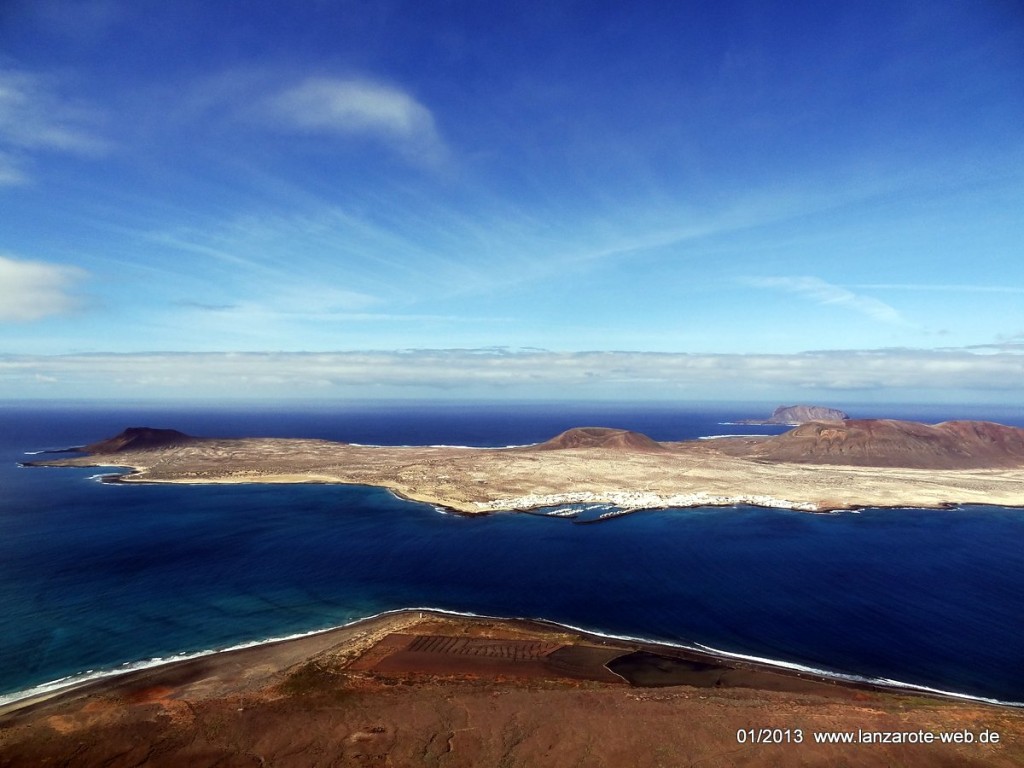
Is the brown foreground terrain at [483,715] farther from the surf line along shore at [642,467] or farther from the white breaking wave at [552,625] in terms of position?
the surf line along shore at [642,467]

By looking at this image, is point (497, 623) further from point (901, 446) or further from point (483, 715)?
point (901, 446)

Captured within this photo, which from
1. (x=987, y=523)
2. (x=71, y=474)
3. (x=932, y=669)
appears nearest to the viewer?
(x=932, y=669)

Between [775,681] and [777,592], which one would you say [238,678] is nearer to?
[775,681]

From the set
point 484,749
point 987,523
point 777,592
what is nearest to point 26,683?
point 484,749

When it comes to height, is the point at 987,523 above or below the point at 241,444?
below

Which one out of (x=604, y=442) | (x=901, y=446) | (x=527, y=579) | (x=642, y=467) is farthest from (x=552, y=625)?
(x=901, y=446)

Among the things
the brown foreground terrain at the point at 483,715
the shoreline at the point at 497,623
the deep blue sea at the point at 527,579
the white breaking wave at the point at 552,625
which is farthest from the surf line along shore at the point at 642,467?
the brown foreground terrain at the point at 483,715
